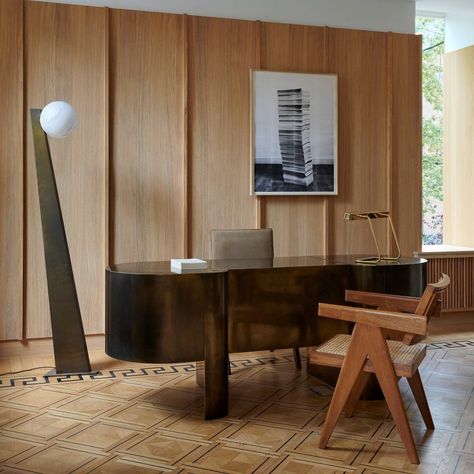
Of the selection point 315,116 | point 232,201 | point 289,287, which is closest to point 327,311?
point 289,287

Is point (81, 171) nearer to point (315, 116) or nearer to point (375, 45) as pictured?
point (315, 116)

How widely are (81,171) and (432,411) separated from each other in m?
3.22

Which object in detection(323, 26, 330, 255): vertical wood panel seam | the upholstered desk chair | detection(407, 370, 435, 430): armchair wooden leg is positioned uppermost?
detection(323, 26, 330, 255): vertical wood panel seam

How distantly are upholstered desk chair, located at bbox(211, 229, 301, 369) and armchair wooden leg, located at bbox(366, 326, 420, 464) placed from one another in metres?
1.69

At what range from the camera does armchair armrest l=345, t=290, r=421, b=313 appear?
3621mm

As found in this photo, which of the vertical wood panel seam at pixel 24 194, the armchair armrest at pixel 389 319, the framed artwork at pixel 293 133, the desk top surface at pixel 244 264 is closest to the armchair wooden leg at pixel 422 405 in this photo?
the armchair armrest at pixel 389 319

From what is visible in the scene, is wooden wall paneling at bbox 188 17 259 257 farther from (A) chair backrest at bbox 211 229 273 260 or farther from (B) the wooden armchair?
(B) the wooden armchair

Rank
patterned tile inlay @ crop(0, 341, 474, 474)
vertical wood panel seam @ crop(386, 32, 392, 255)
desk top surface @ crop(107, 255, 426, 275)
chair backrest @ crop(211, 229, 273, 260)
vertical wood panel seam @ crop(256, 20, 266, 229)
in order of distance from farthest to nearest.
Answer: vertical wood panel seam @ crop(386, 32, 392, 255), vertical wood panel seam @ crop(256, 20, 266, 229), chair backrest @ crop(211, 229, 273, 260), desk top surface @ crop(107, 255, 426, 275), patterned tile inlay @ crop(0, 341, 474, 474)

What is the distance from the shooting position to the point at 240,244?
4766mm

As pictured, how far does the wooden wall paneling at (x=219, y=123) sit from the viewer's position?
553 cm

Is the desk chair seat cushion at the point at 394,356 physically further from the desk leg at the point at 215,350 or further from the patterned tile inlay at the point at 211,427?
the desk leg at the point at 215,350

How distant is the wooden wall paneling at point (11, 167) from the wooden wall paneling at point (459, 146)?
4352mm

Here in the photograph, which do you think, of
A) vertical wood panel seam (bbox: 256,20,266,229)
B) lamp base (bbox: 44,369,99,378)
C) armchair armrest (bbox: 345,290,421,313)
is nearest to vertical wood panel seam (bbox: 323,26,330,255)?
vertical wood panel seam (bbox: 256,20,266,229)

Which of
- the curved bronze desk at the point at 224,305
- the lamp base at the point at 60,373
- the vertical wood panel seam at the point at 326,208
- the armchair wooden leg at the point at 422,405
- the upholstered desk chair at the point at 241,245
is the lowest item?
the lamp base at the point at 60,373
